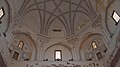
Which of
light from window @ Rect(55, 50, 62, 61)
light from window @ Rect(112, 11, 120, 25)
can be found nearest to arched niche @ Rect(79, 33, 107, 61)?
light from window @ Rect(55, 50, 62, 61)

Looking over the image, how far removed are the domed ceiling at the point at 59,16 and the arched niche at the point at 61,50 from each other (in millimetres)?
1109

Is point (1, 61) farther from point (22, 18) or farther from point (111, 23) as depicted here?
point (111, 23)

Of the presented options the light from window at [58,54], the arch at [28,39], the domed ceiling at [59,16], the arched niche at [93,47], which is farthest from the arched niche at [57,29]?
the arched niche at [93,47]

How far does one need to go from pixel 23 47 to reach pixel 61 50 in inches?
139

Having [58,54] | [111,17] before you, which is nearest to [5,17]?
[58,54]

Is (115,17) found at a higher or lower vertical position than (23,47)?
higher

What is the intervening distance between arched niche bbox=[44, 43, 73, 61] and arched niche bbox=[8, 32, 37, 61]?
1.17m

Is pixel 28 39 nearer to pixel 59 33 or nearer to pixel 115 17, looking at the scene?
pixel 59 33

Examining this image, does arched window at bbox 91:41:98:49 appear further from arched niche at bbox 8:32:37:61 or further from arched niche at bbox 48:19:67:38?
arched niche at bbox 8:32:37:61

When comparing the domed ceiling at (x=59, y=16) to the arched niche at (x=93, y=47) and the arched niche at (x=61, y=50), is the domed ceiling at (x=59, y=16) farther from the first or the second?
the arched niche at (x=93, y=47)

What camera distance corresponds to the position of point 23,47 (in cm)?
1761

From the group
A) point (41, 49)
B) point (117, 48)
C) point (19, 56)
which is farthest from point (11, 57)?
point (117, 48)

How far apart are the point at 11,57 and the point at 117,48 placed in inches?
323

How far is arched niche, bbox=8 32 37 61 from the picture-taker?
660 inches
